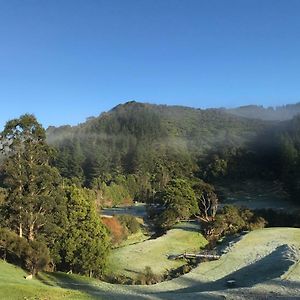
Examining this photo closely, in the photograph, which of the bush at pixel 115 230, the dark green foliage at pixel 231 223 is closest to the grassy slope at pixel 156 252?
the dark green foliage at pixel 231 223

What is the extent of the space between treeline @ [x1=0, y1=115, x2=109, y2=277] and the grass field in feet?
5.33

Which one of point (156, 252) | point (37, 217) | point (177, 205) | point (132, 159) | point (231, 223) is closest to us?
point (37, 217)

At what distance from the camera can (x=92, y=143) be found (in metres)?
183

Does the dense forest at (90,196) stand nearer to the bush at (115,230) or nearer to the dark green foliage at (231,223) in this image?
the dark green foliage at (231,223)

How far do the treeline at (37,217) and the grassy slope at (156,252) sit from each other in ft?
16.0

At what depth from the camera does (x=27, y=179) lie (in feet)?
93.6

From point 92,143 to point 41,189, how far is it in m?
154

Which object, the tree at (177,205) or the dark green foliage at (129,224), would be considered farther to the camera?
the tree at (177,205)

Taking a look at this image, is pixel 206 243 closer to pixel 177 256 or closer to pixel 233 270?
pixel 177 256

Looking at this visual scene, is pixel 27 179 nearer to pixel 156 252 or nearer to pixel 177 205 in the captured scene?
pixel 156 252

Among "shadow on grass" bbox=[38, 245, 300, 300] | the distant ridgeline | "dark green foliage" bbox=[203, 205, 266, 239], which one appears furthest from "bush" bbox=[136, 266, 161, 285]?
the distant ridgeline

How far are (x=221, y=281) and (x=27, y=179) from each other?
14.2 meters

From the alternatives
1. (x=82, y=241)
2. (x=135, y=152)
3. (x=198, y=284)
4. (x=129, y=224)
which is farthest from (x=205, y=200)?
(x=135, y=152)

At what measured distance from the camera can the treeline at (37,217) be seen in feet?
88.5
